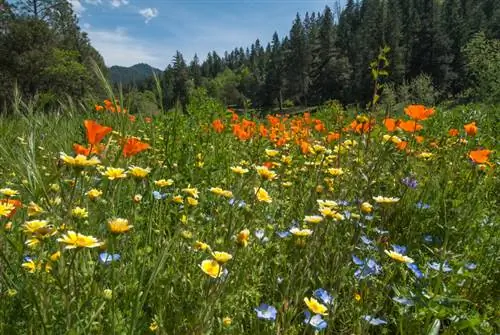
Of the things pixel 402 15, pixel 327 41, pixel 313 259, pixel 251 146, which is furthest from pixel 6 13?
pixel 402 15

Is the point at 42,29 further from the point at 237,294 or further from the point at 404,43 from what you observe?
the point at 404,43

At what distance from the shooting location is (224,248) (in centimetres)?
139

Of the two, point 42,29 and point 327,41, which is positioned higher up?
point 327,41

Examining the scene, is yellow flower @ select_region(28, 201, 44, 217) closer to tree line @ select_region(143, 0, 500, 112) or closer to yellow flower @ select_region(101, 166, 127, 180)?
yellow flower @ select_region(101, 166, 127, 180)

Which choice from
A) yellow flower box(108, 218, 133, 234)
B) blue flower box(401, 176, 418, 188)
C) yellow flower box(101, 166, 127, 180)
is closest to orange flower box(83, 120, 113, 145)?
yellow flower box(101, 166, 127, 180)

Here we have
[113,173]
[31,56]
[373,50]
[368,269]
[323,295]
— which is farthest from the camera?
[373,50]

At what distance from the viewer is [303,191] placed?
2.51 m

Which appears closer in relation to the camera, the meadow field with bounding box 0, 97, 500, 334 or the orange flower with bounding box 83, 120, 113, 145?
the meadow field with bounding box 0, 97, 500, 334

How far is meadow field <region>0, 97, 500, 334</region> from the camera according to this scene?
3.63 ft

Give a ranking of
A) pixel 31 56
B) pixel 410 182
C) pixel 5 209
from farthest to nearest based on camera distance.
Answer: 1. pixel 31 56
2. pixel 410 182
3. pixel 5 209

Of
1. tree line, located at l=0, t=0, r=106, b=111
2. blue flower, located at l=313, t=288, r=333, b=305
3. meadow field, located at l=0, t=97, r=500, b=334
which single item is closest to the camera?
meadow field, located at l=0, t=97, r=500, b=334

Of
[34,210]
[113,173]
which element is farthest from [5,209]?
[113,173]

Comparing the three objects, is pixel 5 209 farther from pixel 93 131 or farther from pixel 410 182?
pixel 410 182

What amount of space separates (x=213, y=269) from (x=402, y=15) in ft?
241
